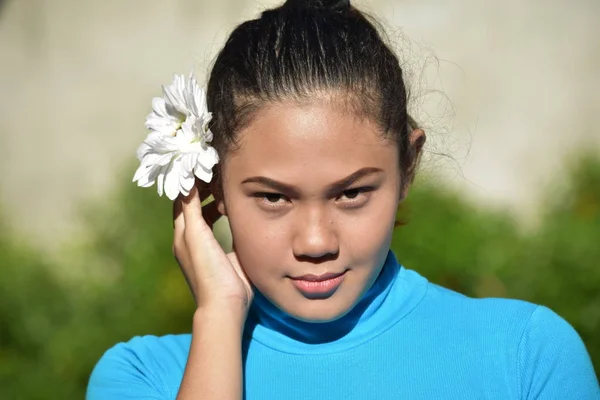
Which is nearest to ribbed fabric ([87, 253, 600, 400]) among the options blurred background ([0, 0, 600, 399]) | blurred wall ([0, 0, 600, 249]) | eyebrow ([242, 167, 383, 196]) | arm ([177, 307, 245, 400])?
arm ([177, 307, 245, 400])

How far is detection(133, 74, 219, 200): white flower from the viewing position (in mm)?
2170

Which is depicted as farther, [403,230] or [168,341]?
[403,230]

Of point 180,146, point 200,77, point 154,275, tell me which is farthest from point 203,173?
point 200,77

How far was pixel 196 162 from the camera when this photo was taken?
217cm

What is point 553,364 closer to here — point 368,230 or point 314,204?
point 368,230

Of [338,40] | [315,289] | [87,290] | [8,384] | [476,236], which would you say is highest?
[338,40]

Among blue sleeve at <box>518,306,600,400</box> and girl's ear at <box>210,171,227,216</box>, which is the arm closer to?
girl's ear at <box>210,171,227,216</box>

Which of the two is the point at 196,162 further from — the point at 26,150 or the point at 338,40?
the point at 26,150

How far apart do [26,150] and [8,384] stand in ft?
5.38

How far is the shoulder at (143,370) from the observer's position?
225 centimetres

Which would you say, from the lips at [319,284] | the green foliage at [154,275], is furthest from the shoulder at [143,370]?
the green foliage at [154,275]

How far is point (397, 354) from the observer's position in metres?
2.18

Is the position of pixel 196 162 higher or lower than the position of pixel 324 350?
higher

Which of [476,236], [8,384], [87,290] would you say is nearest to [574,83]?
[476,236]
